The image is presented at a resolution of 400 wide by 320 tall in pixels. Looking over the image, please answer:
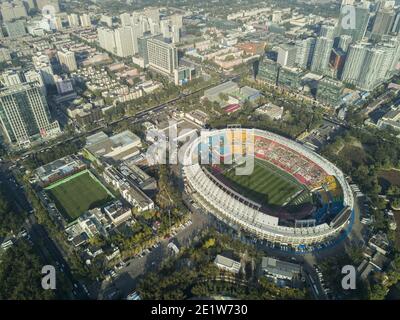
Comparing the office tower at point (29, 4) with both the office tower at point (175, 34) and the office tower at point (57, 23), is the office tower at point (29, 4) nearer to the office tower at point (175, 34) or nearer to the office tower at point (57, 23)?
the office tower at point (57, 23)

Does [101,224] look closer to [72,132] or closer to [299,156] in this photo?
[72,132]

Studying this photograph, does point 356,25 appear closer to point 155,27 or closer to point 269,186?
point 155,27

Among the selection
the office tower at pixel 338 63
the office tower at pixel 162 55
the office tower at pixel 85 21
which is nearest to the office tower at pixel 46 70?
the office tower at pixel 162 55

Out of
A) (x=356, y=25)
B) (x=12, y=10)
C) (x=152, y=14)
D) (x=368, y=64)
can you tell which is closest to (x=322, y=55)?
(x=368, y=64)

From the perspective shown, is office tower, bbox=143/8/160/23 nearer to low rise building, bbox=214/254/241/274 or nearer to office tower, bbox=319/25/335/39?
office tower, bbox=319/25/335/39

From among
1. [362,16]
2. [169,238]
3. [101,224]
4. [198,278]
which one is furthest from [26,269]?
[362,16]
